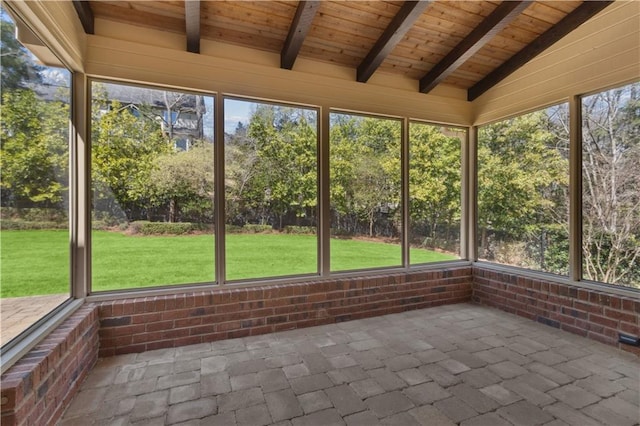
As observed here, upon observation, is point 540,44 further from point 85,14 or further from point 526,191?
point 85,14

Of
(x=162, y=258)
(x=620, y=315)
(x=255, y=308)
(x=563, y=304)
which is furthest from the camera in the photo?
(x=563, y=304)

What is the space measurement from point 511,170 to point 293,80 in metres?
3.17

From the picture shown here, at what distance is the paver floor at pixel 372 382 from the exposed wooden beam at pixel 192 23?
307cm

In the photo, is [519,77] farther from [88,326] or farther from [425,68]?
[88,326]

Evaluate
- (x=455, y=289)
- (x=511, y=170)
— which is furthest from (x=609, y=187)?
(x=455, y=289)

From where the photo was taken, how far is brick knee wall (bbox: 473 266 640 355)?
305cm

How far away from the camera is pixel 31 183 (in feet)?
7.04

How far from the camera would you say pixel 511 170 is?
14.0ft

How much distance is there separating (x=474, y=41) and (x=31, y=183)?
14.5 feet

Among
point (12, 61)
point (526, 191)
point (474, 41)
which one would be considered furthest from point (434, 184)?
point (12, 61)

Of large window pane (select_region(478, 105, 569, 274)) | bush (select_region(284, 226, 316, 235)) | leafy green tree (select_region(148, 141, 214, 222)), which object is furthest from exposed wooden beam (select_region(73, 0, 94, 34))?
large window pane (select_region(478, 105, 569, 274))

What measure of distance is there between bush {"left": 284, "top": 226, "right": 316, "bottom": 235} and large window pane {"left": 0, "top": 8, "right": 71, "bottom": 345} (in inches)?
83.8

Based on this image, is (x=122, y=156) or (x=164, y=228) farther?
(x=164, y=228)

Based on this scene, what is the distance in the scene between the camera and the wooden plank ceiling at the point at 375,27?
2992mm
